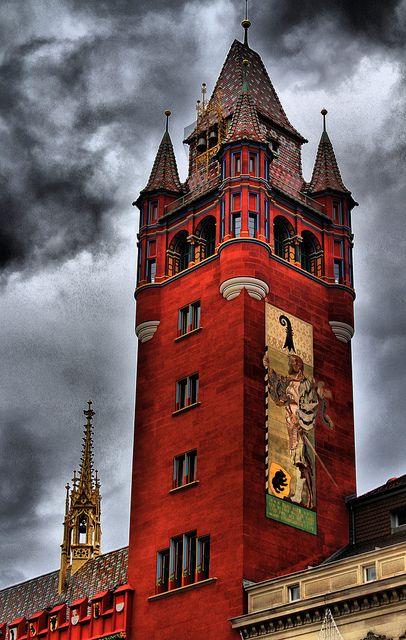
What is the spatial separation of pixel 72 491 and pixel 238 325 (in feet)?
102

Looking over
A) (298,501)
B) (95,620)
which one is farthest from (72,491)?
(298,501)

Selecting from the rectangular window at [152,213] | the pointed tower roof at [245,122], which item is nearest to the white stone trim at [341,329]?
the pointed tower roof at [245,122]

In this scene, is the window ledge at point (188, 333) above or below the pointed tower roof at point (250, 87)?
below

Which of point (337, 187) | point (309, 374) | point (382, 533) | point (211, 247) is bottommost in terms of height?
point (382, 533)

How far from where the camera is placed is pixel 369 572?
5609cm

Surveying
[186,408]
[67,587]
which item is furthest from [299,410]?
[67,587]

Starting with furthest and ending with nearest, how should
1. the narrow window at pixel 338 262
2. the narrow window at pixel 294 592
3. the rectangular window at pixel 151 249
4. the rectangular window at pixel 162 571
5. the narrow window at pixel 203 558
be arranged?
the rectangular window at pixel 151 249, the narrow window at pixel 338 262, the rectangular window at pixel 162 571, the narrow window at pixel 203 558, the narrow window at pixel 294 592

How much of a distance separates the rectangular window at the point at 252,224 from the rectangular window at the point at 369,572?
22.4 meters

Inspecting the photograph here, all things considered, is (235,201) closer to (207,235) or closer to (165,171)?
(207,235)

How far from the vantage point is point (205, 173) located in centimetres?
7988

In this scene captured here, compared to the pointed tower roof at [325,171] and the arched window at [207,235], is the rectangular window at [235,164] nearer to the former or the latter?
the arched window at [207,235]

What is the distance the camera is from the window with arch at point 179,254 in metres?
76.2

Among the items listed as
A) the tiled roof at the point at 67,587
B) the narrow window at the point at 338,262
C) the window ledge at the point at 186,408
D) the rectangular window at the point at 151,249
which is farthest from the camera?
the tiled roof at the point at 67,587

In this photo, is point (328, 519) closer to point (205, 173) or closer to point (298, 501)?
point (298, 501)
